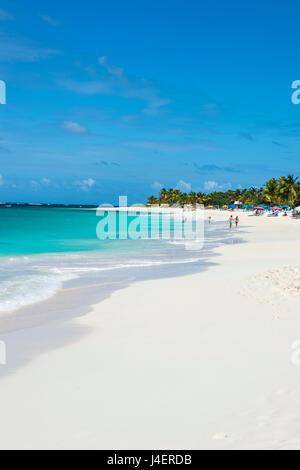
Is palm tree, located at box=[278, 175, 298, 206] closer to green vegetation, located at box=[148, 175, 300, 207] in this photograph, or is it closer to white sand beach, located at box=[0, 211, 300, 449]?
green vegetation, located at box=[148, 175, 300, 207]

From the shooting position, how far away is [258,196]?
119875 mm

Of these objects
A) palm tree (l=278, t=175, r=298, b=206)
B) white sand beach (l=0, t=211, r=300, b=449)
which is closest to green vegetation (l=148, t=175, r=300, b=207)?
palm tree (l=278, t=175, r=298, b=206)

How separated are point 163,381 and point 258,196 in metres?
121

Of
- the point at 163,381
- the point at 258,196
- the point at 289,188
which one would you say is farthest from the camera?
the point at 258,196

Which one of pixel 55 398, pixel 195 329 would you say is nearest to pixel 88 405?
pixel 55 398

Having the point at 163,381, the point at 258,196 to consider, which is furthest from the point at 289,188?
the point at 163,381

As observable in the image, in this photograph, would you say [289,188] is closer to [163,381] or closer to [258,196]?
[258,196]

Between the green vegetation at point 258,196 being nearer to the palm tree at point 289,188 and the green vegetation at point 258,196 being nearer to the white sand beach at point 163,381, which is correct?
the palm tree at point 289,188

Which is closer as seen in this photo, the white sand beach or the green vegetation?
the white sand beach

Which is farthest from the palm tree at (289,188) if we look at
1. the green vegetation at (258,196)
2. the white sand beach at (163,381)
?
the white sand beach at (163,381)

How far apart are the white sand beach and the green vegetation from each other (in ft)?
249

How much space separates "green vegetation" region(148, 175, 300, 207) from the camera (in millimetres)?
80062

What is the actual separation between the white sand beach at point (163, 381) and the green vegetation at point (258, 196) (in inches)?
2982

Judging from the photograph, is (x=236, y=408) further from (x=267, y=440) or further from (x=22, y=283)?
(x=22, y=283)
